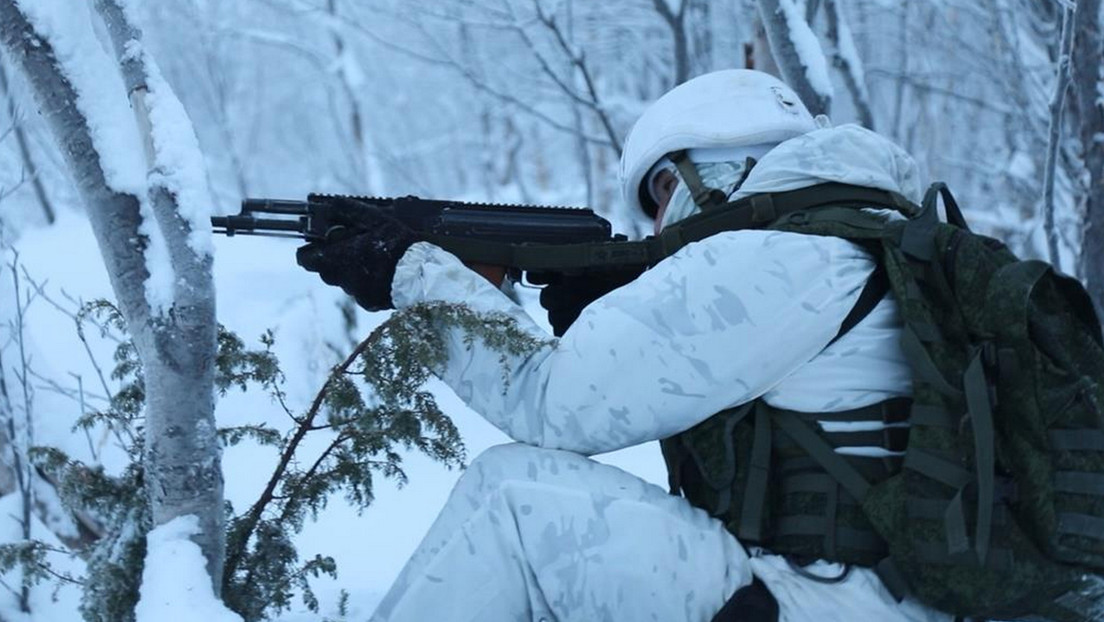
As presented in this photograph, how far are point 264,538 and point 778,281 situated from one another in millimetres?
981

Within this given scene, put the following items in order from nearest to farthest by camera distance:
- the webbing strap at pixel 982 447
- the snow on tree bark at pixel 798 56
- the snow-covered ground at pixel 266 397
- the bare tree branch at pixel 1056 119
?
the webbing strap at pixel 982 447 < the snow-covered ground at pixel 266 397 < the snow on tree bark at pixel 798 56 < the bare tree branch at pixel 1056 119

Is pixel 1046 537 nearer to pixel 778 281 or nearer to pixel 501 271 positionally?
pixel 778 281

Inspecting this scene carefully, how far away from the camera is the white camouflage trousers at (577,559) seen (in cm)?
180

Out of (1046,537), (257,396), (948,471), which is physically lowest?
(1046,537)

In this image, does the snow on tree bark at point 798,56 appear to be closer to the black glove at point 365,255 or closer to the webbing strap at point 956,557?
the black glove at point 365,255

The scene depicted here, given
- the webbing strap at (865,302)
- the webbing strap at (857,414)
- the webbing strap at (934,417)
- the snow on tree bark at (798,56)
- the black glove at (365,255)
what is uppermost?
the snow on tree bark at (798,56)

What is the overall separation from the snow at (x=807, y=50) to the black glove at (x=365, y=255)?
1826 mm

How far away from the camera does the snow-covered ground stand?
10.7ft

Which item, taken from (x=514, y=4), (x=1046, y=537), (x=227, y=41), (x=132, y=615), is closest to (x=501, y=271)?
(x=132, y=615)

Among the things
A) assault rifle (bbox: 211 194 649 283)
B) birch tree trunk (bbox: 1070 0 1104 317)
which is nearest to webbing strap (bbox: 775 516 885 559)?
assault rifle (bbox: 211 194 649 283)

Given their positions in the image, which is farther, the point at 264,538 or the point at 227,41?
the point at 227,41

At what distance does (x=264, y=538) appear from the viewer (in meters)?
1.98

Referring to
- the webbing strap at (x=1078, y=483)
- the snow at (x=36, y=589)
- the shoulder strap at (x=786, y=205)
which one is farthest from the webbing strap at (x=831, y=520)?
the snow at (x=36, y=589)

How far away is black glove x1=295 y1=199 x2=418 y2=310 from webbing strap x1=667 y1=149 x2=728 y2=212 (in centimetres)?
50
